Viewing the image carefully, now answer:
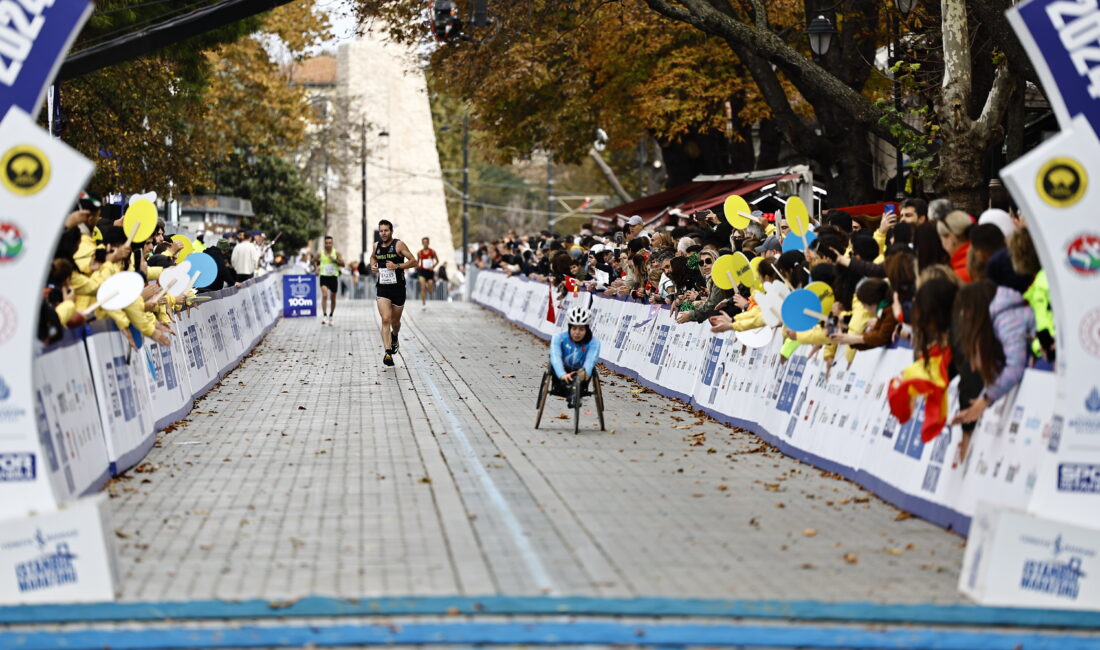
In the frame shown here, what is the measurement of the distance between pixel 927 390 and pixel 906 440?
1.03 meters

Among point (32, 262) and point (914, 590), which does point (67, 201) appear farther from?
point (914, 590)

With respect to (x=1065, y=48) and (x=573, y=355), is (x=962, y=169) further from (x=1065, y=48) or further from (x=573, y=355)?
(x=1065, y=48)

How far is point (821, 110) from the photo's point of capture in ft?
90.5

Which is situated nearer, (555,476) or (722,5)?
(555,476)

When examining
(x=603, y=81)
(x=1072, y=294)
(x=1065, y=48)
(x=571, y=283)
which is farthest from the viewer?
(x=603, y=81)

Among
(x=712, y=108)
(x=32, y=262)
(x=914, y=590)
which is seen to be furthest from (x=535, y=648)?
(x=712, y=108)

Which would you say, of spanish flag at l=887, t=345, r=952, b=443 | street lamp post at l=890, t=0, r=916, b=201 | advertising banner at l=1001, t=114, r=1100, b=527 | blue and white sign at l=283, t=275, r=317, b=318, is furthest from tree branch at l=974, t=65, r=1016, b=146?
blue and white sign at l=283, t=275, r=317, b=318

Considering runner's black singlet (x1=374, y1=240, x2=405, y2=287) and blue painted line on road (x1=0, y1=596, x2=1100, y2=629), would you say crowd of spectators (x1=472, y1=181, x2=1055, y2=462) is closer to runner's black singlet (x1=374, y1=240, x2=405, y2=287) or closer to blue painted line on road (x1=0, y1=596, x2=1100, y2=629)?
blue painted line on road (x1=0, y1=596, x2=1100, y2=629)

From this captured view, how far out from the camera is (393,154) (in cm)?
8762

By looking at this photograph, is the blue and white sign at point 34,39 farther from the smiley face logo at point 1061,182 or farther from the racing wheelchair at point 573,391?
the racing wheelchair at point 573,391

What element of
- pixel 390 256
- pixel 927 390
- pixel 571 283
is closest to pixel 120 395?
pixel 927 390

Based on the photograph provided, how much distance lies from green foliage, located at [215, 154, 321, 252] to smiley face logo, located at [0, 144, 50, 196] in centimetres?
8019

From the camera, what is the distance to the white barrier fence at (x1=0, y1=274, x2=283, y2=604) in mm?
8586

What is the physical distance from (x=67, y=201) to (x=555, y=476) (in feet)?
15.9
